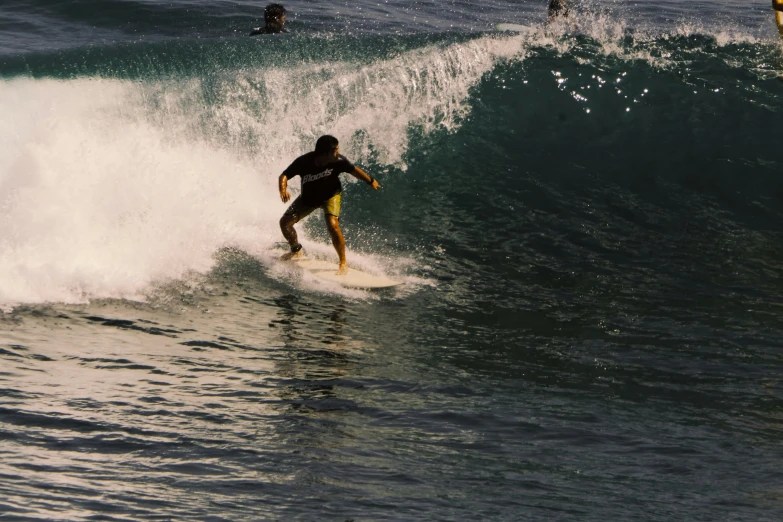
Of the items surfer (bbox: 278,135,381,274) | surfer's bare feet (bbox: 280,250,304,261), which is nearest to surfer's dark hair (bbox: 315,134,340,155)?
surfer (bbox: 278,135,381,274)

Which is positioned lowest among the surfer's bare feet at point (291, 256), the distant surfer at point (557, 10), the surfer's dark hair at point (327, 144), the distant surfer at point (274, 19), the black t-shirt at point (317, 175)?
the surfer's bare feet at point (291, 256)

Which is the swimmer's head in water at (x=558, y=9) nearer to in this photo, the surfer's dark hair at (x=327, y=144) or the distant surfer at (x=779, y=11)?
the distant surfer at (x=779, y=11)

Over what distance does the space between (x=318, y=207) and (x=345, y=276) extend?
796 mm

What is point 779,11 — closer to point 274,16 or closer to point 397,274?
point 274,16

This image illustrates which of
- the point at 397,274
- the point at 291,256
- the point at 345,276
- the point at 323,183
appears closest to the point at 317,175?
the point at 323,183

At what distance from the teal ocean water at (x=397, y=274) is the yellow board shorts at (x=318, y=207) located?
51 cm

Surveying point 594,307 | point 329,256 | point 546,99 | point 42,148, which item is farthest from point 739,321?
point 42,148

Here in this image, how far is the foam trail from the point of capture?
8.95 meters

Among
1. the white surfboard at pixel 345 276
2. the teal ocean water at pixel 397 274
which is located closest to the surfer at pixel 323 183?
the white surfboard at pixel 345 276

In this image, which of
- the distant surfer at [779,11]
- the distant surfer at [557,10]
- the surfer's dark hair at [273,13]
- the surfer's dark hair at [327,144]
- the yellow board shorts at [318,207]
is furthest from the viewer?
the distant surfer at [557,10]

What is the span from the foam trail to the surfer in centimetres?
70

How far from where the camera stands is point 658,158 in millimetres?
12367

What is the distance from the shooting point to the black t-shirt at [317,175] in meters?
9.41

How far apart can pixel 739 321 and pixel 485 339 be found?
6.97 feet
